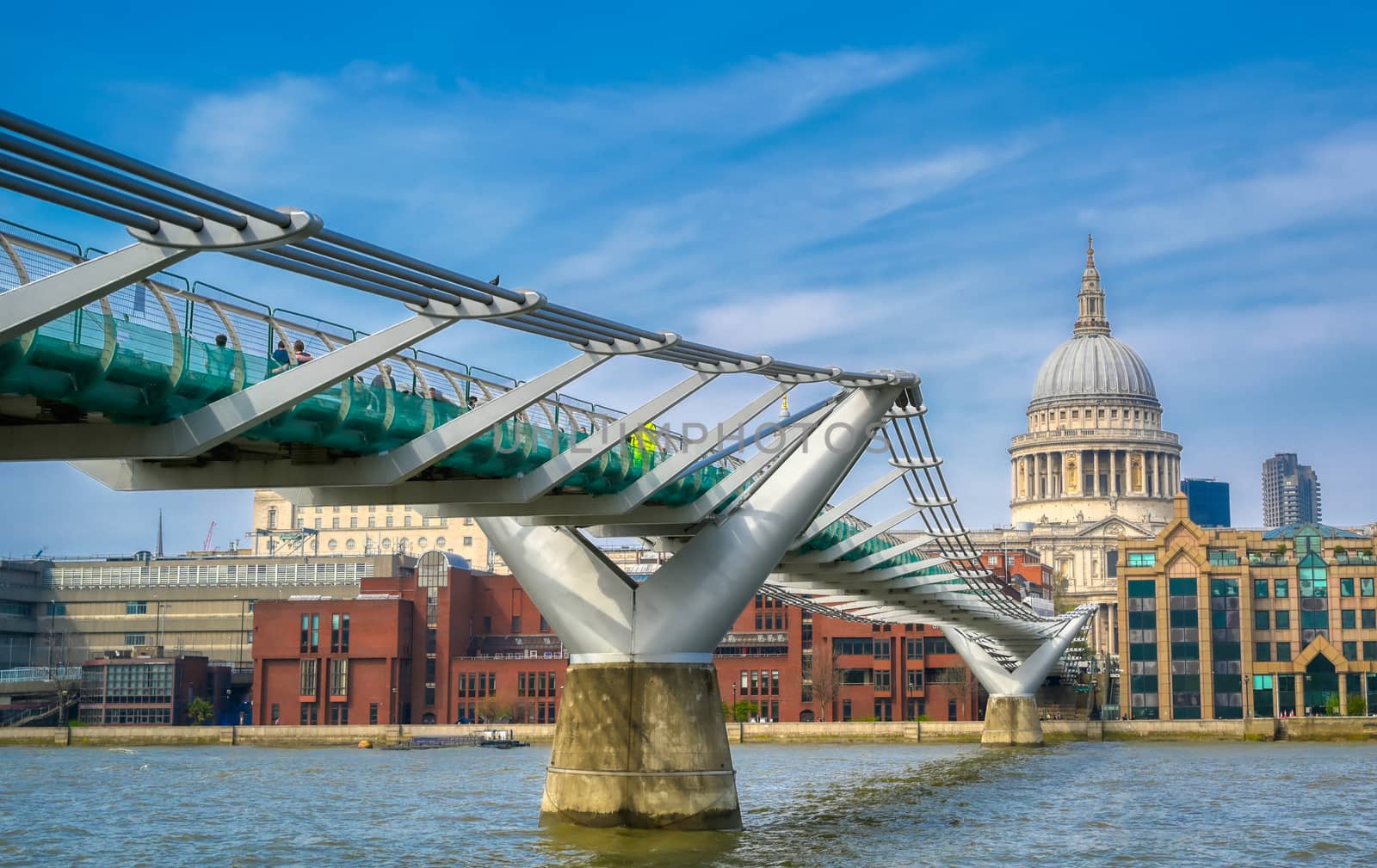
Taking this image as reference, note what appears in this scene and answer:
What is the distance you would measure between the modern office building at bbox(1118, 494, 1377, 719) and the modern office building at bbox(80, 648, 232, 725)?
175 ft

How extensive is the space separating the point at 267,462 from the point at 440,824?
15129 mm

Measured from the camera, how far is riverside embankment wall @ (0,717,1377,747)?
8656 cm

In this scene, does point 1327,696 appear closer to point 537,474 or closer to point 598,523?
point 598,523

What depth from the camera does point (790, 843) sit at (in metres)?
33.5

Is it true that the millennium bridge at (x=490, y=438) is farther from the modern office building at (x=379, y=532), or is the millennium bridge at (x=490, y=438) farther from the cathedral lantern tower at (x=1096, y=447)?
the cathedral lantern tower at (x=1096, y=447)

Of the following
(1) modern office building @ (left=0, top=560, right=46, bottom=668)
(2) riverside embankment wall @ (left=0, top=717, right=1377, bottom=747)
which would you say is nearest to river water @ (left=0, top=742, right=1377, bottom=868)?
(2) riverside embankment wall @ (left=0, top=717, right=1377, bottom=747)

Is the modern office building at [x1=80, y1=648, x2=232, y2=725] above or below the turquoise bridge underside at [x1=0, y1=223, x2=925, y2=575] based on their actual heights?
below

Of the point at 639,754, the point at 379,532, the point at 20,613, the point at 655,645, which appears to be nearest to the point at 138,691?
the point at 20,613

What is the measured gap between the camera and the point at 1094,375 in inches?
7579

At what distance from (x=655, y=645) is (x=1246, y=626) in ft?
236

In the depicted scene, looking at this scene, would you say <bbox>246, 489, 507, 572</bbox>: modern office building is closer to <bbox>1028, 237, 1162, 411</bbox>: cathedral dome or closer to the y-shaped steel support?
<bbox>1028, 237, 1162, 411</bbox>: cathedral dome

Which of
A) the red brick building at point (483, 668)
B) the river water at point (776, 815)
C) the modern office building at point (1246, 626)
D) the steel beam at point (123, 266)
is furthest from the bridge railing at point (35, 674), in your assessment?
the steel beam at point (123, 266)

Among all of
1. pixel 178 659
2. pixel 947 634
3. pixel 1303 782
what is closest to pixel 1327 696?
pixel 947 634

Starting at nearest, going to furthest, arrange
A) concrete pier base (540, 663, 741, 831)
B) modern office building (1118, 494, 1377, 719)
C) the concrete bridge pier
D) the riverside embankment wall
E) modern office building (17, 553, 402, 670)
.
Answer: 1. concrete pier base (540, 663, 741, 831)
2. the concrete bridge pier
3. the riverside embankment wall
4. modern office building (1118, 494, 1377, 719)
5. modern office building (17, 553, 402, 670)
